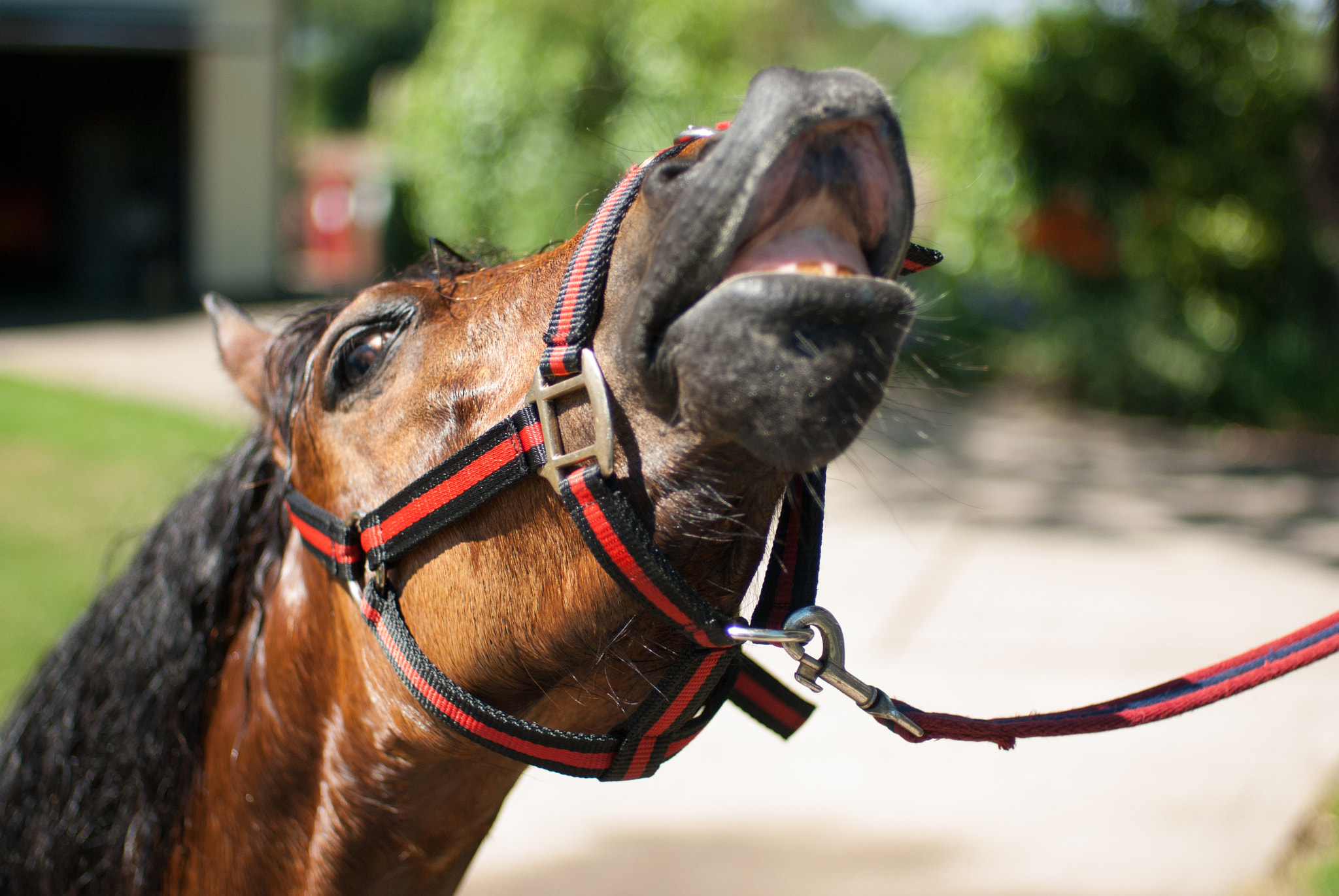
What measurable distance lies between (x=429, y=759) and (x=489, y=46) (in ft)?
36.1

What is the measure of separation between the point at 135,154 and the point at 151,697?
58.5 ft

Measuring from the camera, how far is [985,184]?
34.1ft

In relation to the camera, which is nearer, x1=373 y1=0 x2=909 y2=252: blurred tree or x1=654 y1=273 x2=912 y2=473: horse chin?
x1=654 y1=273 x2=912 y2=473: horse chin

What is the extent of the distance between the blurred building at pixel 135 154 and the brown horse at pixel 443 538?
14.5 meters

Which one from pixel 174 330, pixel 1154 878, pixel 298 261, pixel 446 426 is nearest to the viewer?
pixel 446 426

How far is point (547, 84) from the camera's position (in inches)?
421

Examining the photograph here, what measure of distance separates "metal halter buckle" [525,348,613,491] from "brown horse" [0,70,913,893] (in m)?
0.02

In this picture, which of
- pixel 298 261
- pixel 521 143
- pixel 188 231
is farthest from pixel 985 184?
pixel 298 261

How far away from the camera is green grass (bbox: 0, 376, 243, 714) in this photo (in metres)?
4.72

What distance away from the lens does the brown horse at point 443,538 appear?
940 mm

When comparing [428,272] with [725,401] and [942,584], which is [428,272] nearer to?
[725,401]

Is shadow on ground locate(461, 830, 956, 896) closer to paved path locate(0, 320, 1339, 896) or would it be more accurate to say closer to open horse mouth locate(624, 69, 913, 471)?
paved path locate(0, 320, 1339, 896)

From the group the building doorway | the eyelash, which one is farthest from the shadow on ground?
the building doorway

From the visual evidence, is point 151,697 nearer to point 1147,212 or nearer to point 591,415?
point 591,415
